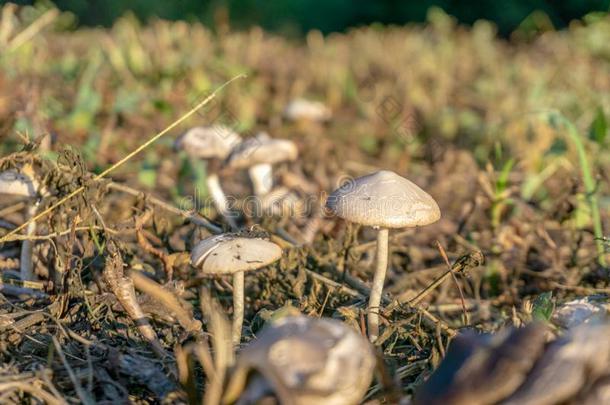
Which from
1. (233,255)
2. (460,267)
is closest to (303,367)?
(233,255)

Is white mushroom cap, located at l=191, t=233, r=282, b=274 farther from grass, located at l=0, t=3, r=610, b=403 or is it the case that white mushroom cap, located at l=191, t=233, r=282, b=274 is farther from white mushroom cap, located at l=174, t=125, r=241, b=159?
white mushroom cap, located at l=174, t=125, r=241, b=159

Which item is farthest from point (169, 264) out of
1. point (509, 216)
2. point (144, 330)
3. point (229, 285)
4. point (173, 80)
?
point (173, 80)

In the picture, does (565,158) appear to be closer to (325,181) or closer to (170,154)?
(325,181)

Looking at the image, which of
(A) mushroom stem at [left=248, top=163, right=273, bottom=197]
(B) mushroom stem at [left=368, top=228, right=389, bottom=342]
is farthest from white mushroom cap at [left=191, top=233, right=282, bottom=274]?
(A) mushroom stem at [left=248, top=163, right=273, bottom=197]

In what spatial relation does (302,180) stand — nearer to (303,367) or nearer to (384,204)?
(384,204)

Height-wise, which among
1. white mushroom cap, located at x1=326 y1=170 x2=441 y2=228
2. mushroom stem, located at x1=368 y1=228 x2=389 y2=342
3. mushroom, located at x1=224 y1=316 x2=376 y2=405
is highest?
white mushroom cap, located at x1=326 y1=170 x2=441 y2=228

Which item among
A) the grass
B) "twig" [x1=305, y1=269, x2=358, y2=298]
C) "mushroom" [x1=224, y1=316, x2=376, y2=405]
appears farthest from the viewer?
"twig" [x1=305, y1=269, x2=358, y2=298]

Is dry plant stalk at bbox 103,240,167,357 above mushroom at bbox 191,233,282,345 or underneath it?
underneath

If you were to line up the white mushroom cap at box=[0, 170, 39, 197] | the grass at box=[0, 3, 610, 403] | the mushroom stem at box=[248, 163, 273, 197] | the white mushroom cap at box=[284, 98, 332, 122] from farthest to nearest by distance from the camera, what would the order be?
the white mushroom cap at box=[284, 98, 332, 122], the mushroom stem at box=[248, 163, 273, 197], the white mushroom cap at box=[0, 170, 39, 197], the grass at box=[0, 3, 610, 403]
